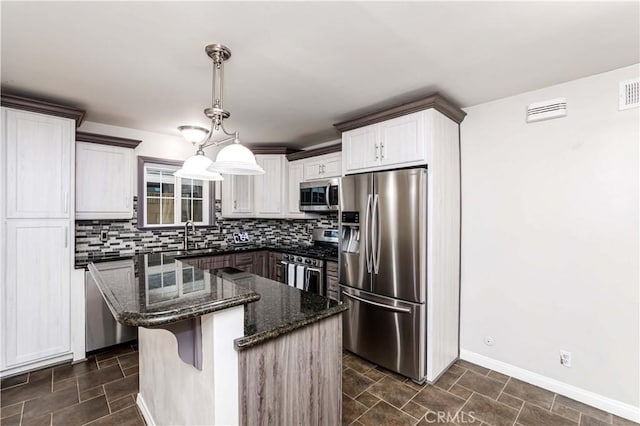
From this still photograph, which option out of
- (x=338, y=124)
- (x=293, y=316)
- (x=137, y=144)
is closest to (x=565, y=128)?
(x=338, y=124)

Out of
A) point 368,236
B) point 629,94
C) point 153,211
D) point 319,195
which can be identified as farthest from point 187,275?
point 629,94

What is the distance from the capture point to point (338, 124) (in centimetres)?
318

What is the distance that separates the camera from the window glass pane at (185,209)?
4.19 meters

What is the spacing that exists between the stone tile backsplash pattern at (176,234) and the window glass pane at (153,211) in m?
0.13

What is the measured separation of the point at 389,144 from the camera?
9.12ft

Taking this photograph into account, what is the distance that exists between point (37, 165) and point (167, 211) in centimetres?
150

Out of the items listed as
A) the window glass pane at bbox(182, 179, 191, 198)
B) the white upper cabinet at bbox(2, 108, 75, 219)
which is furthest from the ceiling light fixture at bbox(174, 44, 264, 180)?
the window glass pane at bbox(182, 179, 191, 198)

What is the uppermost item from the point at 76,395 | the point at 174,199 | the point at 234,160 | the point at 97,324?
the point at 234,160

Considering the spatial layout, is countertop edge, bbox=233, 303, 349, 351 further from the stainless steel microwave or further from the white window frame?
the white window frame

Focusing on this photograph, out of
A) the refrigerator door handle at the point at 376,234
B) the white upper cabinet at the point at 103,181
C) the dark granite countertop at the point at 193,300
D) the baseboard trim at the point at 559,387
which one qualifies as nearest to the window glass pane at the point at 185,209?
the white upper cabinet at the point at 103,181

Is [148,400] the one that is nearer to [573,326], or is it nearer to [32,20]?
[32,20]

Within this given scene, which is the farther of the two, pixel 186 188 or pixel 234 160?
pixel 186 188

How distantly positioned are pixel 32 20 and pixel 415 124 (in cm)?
264

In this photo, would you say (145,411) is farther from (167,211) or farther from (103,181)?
(167,211)
